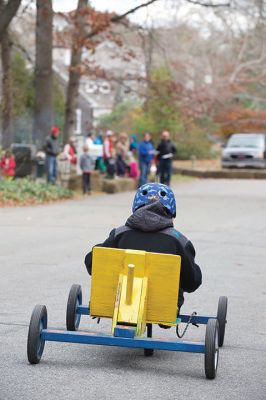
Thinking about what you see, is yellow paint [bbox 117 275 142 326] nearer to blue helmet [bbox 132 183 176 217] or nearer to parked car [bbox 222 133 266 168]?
blue helmet [bbox 132 183 176 217]

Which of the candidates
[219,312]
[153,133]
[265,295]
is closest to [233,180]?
[153,133]

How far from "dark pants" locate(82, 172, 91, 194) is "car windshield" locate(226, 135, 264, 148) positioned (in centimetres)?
1870

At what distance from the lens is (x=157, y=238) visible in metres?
7.48

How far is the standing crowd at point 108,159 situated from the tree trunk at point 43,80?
3.15ft

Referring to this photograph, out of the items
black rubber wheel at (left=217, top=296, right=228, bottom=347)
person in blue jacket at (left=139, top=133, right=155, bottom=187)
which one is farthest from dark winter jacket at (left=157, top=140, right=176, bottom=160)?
black rubber wheel at (left=217, top=296, right=228, bottom=347)

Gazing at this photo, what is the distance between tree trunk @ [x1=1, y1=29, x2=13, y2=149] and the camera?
101 feet

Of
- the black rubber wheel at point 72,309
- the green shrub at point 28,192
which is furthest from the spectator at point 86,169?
the black rubber wheel at point 72,309

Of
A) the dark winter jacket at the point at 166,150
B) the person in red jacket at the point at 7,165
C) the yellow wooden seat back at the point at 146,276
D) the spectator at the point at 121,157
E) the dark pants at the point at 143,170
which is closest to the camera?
the yellow wooden seat back at the point at 146,276

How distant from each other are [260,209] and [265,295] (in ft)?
46.6

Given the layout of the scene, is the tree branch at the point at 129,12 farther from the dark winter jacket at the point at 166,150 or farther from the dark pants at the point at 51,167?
the dark pants at the point at 51,167

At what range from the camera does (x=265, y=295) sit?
11.2 meters

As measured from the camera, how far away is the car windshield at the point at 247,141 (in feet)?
159

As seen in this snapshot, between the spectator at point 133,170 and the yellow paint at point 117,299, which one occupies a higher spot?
the yellow paint at point 117,299

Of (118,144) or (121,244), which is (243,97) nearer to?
(118,144)
